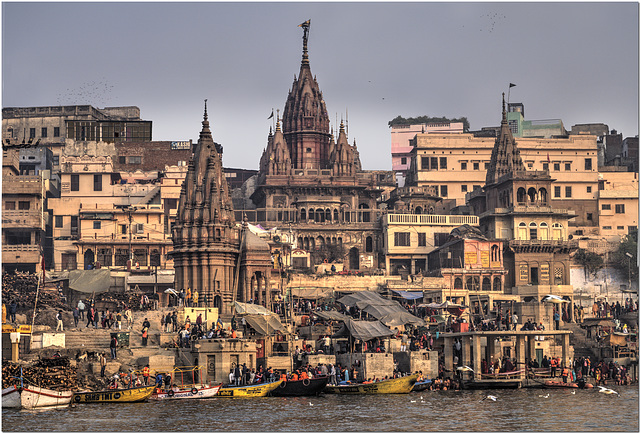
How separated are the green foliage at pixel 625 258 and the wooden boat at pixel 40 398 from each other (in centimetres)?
5162

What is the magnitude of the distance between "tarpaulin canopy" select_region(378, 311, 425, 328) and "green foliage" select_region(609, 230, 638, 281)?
29.0 m

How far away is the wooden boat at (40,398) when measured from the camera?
132 ft

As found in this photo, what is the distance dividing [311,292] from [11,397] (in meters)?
33.8

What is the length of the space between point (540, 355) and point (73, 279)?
2662cm

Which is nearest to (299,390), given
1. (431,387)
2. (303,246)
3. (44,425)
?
(431,387)

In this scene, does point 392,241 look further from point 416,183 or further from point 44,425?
point 44,425

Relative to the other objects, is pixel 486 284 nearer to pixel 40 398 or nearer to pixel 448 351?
pixel 448 351

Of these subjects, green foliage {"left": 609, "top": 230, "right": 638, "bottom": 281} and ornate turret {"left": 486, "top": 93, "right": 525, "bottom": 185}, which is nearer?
green foliage {"left": 609, "top": 230, "right": 638, "bottom": 281}

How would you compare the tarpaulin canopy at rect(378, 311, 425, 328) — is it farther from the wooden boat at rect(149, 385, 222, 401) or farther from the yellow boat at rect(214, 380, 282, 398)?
the wooden boat at rect(149, 385, 222, 401)

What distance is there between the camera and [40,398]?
4034 centimetres

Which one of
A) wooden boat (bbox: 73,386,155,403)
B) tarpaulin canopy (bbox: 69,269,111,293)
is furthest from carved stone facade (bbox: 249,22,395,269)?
wooden boat (bbox: 73,386,155,403)

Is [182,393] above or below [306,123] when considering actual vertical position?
below

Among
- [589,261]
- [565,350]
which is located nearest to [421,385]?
[565,350]

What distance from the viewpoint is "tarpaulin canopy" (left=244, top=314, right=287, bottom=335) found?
178ft
